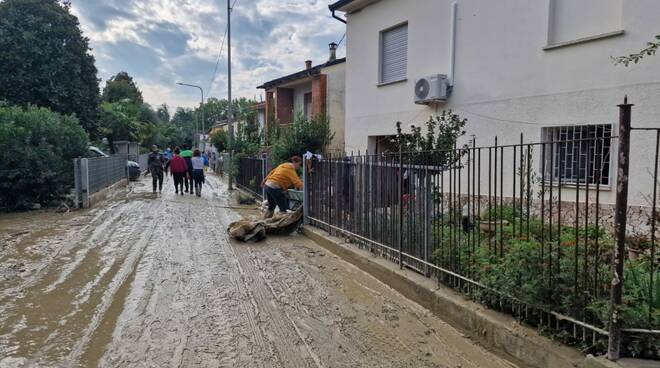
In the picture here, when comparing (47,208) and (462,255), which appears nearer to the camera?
(462,255)

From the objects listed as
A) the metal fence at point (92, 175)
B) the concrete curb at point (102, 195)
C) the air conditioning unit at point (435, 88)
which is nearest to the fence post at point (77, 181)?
the metal fence at point (92, 175)

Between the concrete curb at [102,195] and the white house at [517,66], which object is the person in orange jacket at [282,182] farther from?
the concrete curb at [102,195]

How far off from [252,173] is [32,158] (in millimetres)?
6633

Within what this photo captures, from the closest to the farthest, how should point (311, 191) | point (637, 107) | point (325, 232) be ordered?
1. point (637, 107)
2. point (325, 232)
3. point (311, 191)

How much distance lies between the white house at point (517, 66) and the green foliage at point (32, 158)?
879 cm

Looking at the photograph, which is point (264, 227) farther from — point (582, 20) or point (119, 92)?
point (119, 92)

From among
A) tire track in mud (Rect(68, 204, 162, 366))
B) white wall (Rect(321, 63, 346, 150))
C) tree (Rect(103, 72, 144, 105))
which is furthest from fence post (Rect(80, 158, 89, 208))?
tree (Rect(103, 72, 144, 105))

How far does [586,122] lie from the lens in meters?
7.30

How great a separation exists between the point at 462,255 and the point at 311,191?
187 inches

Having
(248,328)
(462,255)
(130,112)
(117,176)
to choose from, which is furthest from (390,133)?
(130,112)

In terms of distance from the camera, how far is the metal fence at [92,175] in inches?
492

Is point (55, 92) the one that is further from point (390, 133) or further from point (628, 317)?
point (628, 317)

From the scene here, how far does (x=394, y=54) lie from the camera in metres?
12.1

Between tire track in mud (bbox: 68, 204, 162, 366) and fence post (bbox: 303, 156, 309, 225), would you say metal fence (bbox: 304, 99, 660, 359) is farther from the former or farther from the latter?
tire track in mud (bbox: 68, 204, 162, 366)
